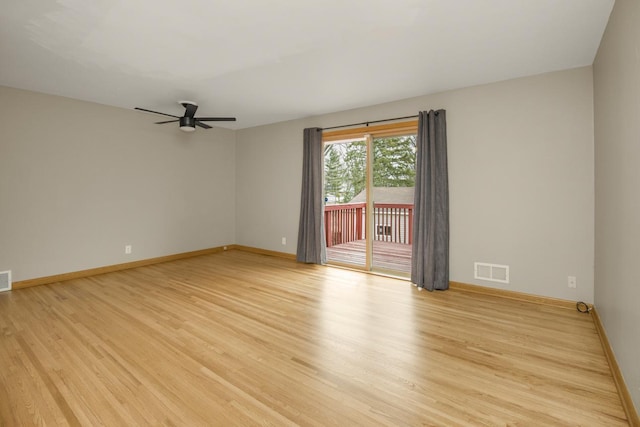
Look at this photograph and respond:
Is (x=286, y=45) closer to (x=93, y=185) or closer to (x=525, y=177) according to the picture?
(x=525, y=177)

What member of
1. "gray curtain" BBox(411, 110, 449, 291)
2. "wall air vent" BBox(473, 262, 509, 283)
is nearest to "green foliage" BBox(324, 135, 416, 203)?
"gray curtain" BBox(411, 110, 449, 291)

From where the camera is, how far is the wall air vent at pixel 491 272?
3521 millimetres

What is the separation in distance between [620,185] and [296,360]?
2442mm

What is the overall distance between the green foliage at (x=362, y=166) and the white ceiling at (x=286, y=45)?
0.83m

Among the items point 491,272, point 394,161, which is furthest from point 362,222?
point 491,272

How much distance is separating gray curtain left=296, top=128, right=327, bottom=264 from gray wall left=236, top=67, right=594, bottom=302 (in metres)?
1.33

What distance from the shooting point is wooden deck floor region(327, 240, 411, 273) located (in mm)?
5227

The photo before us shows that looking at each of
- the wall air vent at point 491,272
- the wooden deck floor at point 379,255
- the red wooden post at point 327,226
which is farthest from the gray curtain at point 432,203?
the red wooden post at point 327,226

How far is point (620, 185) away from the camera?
197 centimetres

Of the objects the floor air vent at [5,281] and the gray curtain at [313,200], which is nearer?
the floor air vent at [5,281]

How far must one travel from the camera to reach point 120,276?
14.4 feet

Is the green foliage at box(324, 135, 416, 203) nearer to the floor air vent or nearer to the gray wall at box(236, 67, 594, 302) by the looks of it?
the gray wall at box(236, 67, 594, 302)

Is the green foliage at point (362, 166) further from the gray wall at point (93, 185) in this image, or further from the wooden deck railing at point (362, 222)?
the gray wall at point (93, 185)

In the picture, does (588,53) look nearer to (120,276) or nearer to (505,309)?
(505,309)
